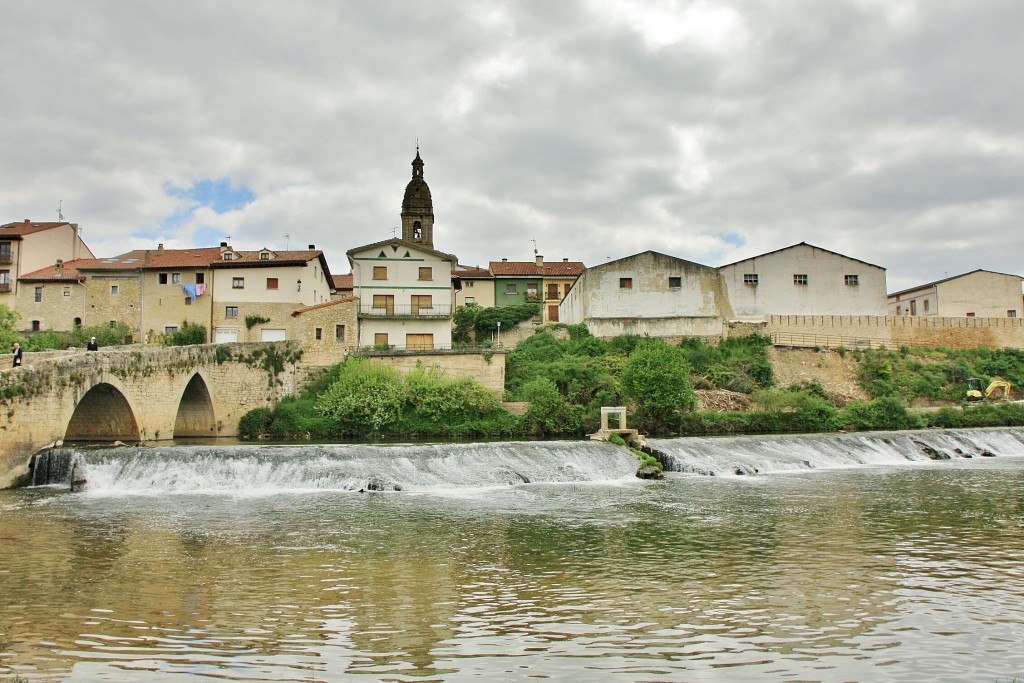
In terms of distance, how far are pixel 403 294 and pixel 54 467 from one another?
2431 cm

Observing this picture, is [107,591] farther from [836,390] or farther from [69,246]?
[69,246]

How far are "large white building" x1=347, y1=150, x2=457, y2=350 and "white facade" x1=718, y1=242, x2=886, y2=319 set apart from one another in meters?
18.0

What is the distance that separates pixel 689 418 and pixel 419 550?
24285 mm

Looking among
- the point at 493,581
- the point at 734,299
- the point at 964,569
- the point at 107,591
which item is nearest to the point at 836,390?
the point at 734,299

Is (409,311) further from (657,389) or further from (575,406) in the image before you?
(657,389)

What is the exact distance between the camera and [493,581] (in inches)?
453

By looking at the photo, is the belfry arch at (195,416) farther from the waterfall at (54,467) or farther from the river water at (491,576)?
the waterfall at (54,467)

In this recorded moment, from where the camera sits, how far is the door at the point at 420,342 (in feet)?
144

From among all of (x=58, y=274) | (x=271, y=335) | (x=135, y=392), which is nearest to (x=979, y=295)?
(x=271, y=335)

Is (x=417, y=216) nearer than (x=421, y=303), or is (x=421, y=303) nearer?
(x=421, y=303)

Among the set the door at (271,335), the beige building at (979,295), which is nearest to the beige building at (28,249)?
the door at (271,335)

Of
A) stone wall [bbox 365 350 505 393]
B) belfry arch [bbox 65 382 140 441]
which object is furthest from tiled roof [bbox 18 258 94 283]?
stone wall [bbox 365 350 505 393]

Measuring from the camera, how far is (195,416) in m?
34.9

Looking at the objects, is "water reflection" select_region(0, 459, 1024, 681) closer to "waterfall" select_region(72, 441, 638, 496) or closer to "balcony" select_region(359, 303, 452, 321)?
"waterfall" select_region(72, 441, 638, 496)
